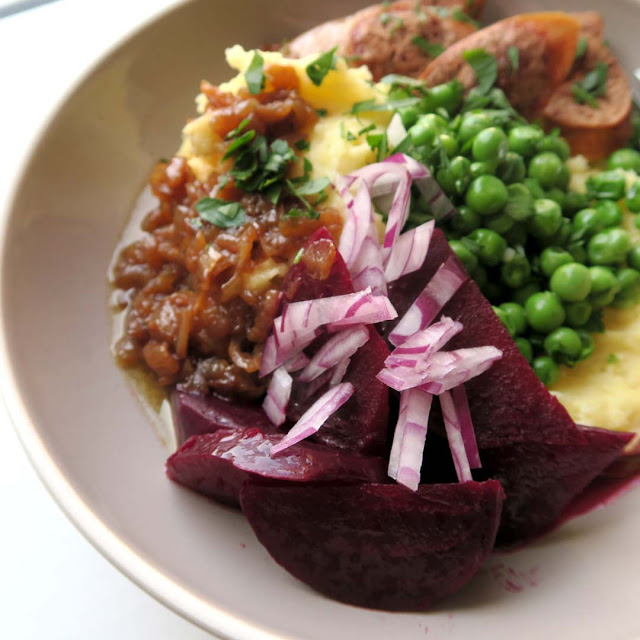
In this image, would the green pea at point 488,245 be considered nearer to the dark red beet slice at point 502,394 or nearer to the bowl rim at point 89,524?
the dark red beet slice at point 502,394

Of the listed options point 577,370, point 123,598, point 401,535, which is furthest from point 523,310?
point 123,598

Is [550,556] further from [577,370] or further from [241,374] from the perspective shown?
[241,374]

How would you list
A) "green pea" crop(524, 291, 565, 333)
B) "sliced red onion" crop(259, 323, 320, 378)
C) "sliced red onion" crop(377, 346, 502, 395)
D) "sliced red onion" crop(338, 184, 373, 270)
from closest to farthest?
"sliced red onion" crop(377, 346, 502, 395) → "sliced red onion" crop(259, 323, 320, 378) → "sliced red onion" crop(338, 184, 373, 270) → "green pea" crop(524, 291, 565, 333)

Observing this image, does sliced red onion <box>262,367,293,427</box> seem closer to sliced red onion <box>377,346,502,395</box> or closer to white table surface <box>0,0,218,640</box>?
sliced red onion <box>377,346,502,395</box>

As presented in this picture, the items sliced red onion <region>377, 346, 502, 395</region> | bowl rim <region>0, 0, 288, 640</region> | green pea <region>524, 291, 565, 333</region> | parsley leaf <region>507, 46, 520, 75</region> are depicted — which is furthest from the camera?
parsley leaf <region>507, 46, 520, 75</region>

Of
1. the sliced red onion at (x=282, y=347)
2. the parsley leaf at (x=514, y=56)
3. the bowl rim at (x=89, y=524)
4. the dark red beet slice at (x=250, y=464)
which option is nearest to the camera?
the bowl rim at (x=89, y=524)

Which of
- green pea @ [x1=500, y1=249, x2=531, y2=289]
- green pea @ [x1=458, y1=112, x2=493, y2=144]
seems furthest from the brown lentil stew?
green pea @ [x1=500, y1=249, x2=531, y2=289]

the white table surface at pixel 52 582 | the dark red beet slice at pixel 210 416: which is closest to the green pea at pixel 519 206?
the dark red beet slice at pixel 210 416
